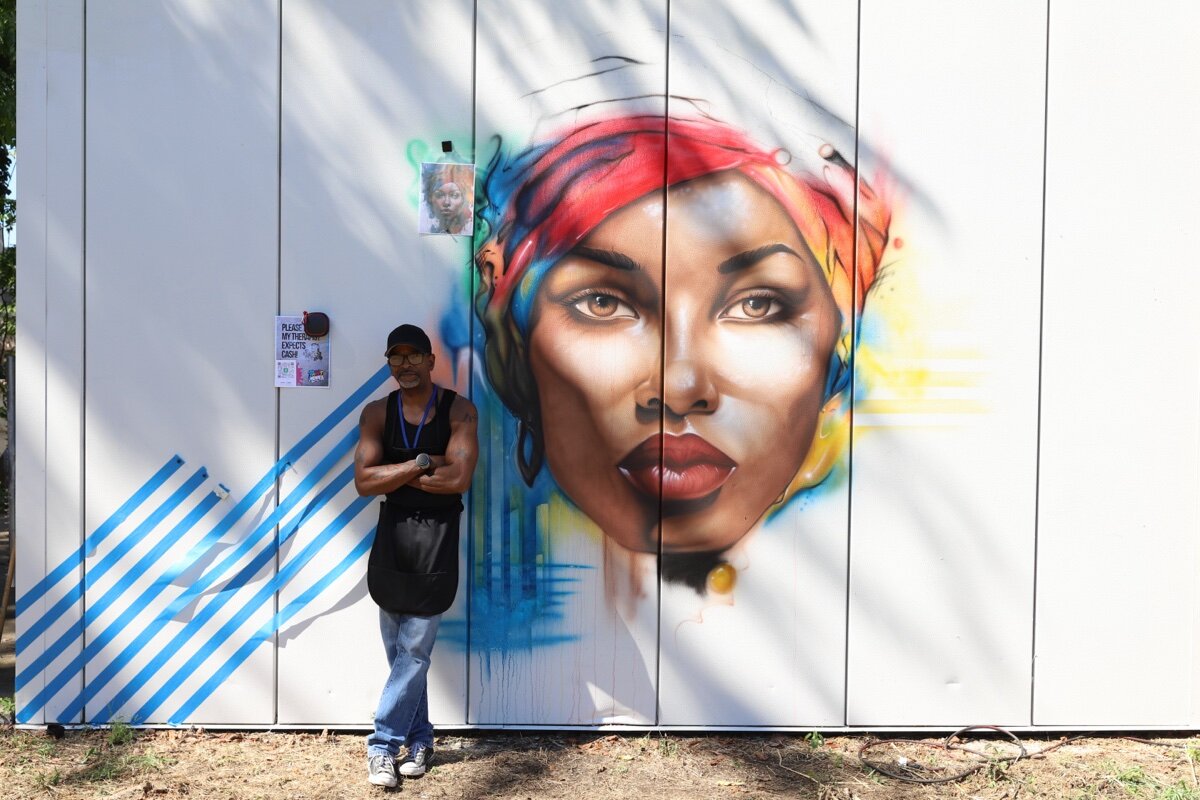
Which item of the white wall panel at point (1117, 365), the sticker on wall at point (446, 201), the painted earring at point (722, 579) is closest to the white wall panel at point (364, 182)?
the sticker on wall at point (446, 201)

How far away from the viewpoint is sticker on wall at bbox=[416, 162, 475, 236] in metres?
4.56

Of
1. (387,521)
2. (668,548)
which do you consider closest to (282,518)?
(387,521)

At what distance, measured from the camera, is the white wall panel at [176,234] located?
14.9ft

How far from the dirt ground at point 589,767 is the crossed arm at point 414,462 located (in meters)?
1.29

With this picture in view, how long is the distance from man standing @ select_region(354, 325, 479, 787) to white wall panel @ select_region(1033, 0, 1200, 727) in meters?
2.83

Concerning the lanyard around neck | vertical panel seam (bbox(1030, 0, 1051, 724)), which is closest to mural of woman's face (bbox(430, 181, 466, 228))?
the lanyard around neck

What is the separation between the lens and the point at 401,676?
4.11 meters

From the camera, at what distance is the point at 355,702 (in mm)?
4641

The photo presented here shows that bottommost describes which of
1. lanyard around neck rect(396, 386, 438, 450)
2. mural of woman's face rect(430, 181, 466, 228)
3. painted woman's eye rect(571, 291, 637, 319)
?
lanyard around neck rect(396, 386, 438, 450)

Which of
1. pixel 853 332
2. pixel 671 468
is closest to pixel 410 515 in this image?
pixel 671 468

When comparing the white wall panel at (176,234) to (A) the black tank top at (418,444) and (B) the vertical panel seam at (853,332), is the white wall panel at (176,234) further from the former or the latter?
(B) the vertical panel seam at (853,332)

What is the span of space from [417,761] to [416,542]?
0.98 metres

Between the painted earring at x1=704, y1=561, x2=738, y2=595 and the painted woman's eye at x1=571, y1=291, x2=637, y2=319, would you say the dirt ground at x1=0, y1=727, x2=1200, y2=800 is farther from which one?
the painted woman's eye at x1=571, y1=291, x2=637, y2=319

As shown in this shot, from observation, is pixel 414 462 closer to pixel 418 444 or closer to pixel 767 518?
pixel 418 444
